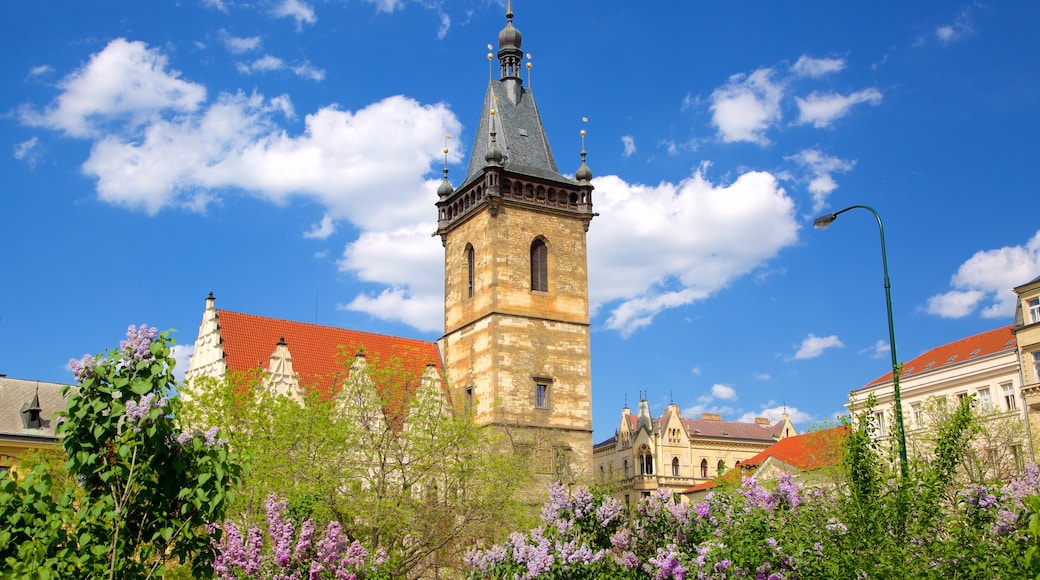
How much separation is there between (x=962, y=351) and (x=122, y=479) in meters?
41.1

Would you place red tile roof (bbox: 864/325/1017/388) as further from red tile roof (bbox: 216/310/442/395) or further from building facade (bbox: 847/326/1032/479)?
red tile roof (bbox: 216/310/442/395)

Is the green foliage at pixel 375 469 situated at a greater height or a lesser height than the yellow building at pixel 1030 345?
lesser

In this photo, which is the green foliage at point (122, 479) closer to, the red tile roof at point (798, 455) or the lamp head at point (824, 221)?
the lamp head at point (824, 221)

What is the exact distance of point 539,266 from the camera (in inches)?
1710

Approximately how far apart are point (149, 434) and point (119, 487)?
0.71 meters

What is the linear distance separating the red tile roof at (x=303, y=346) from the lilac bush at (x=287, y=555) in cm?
2344

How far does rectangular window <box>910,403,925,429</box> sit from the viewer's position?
41625 mm

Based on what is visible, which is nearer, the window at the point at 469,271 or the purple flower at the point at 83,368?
the purple flower at the point at 83,368

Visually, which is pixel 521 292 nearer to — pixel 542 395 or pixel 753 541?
pixel 542 395

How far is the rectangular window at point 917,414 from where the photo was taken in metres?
41.6

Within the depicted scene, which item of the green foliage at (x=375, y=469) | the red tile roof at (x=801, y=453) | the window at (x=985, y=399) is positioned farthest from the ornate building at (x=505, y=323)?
the window at (x=985, y=399)

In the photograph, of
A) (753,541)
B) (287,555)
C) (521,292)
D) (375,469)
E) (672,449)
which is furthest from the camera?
(672,449)

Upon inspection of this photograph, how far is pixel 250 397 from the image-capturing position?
101 ft

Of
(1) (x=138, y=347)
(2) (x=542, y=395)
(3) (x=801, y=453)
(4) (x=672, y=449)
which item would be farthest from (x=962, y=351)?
(1) (x=138, y=347)
